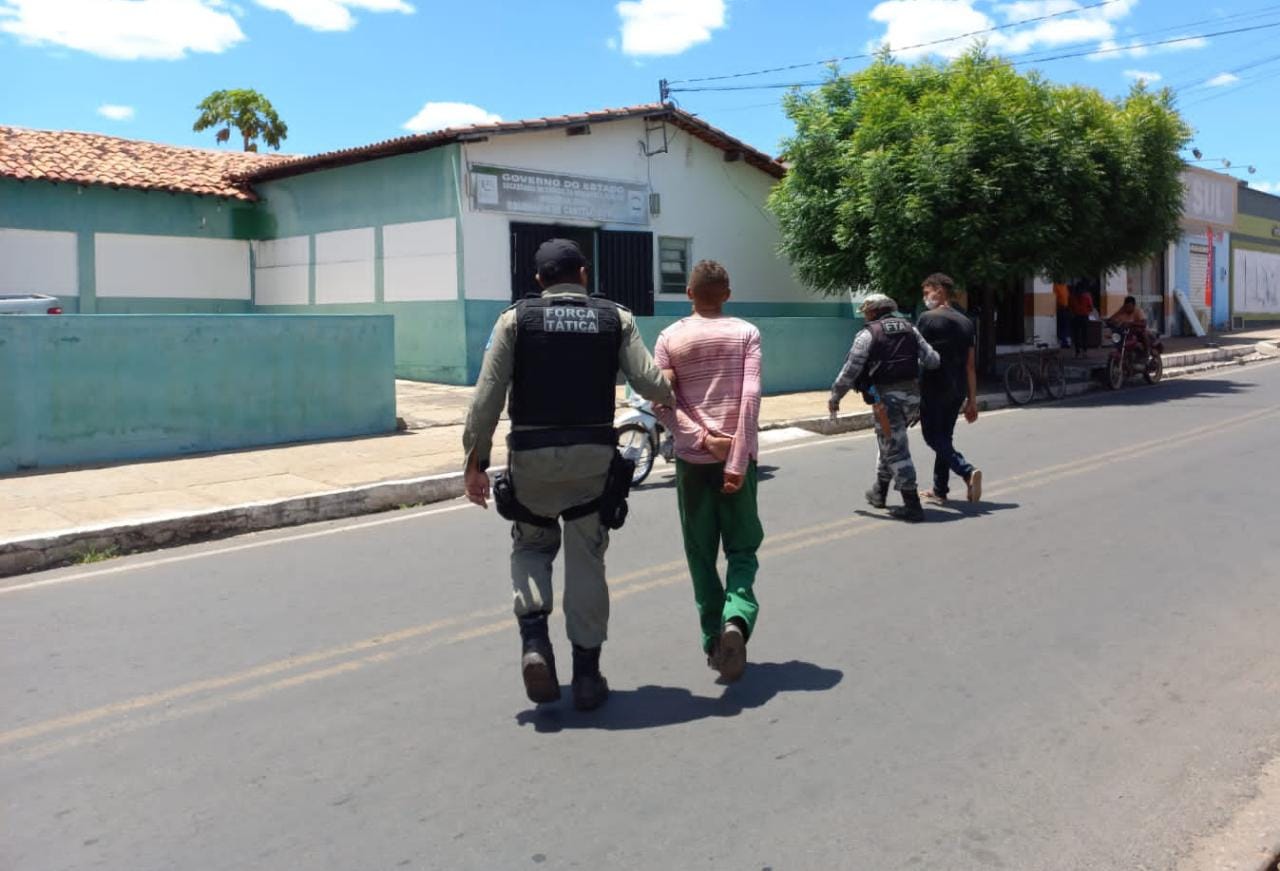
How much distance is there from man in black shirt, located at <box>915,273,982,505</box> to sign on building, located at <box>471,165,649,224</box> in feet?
34.6

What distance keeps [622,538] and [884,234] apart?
11.1 meters

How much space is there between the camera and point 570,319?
14.3 feet

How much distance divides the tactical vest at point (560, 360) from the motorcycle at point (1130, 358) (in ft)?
57.6

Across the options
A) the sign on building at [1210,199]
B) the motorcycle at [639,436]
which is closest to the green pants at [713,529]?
the motorcycle at [639,436]

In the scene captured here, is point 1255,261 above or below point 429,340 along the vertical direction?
above

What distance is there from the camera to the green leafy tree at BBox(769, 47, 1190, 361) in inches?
664

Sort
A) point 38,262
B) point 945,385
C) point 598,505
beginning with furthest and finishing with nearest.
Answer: point 38,262
point 945,385
point 598,505

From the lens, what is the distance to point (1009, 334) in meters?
28.4

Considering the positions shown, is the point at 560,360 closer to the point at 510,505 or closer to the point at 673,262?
the point at 510,505

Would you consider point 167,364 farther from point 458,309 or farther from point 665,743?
point 665,743

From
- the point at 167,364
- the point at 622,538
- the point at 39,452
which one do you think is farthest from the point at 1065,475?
the point at 39,452

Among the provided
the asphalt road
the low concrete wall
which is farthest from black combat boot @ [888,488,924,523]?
the low concrete wall

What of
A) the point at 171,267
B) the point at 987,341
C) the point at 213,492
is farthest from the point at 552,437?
the point at 171,267

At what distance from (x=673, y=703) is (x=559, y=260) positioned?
1842 mm
